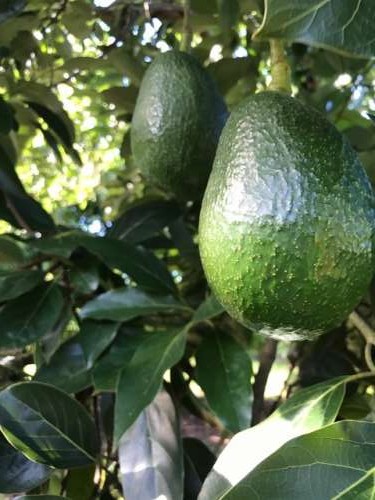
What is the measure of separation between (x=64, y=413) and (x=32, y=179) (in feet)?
5.77

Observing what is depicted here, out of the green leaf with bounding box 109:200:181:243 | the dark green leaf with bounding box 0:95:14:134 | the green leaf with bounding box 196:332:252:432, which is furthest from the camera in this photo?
the green leaf with bounding box 109:200:181:243

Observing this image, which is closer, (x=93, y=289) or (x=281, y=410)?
(x=281, y=410)

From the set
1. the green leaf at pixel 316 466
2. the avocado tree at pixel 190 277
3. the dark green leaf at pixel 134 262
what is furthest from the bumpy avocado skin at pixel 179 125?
the green leaf at pixel 316 466

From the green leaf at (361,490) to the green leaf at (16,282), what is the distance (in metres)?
0.56

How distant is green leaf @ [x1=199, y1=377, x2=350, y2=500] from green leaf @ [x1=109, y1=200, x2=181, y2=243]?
0.51 m

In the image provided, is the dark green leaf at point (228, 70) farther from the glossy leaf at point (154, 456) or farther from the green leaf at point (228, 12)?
the glossy leaf at point (154, 456)

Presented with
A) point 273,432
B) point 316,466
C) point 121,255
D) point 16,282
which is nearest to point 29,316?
point 16,282

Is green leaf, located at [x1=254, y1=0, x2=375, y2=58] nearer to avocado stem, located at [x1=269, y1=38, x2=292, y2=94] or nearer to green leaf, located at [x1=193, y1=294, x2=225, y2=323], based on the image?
avocado stem, located at [x1=269, y1=38, x2=292, y2=94]

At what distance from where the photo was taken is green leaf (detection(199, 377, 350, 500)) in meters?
0.66

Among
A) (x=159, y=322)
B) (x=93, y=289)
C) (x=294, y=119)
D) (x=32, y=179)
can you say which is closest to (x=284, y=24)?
(x=294, y=119)

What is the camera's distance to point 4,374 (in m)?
0.95

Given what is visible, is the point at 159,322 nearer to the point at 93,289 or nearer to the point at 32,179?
the point at 93,289

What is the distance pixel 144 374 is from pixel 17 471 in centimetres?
19

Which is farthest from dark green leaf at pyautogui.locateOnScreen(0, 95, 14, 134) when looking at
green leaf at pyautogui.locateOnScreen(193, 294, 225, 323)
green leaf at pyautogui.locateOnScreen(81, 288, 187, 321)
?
green leaf at pyautogui.locateOnScreen(193, 294, 225, 323)
